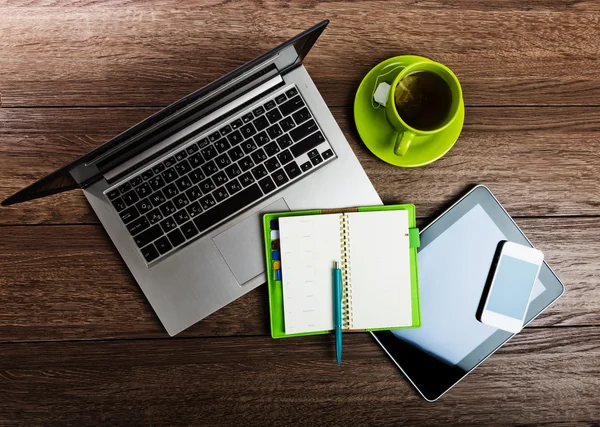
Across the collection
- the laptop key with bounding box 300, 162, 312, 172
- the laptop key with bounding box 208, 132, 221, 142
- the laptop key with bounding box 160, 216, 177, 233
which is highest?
the laptop key with bounding box 208, 132, 221, 142

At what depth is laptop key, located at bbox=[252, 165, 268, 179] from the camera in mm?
718

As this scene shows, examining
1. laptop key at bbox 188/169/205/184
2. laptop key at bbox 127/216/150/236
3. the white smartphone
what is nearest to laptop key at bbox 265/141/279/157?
laptop key at bbox 188/169/205/184

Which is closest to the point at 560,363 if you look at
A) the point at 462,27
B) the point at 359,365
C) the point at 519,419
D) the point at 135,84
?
the point at 519,419

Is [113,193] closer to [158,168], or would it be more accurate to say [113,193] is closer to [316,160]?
[158,168]

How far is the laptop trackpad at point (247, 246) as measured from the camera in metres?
0.72

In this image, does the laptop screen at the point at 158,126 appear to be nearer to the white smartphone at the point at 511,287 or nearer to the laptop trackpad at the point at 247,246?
the laptop trackpad at the point at 247,246

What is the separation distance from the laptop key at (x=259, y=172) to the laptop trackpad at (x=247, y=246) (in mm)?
45

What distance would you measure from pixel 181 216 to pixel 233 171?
10cm

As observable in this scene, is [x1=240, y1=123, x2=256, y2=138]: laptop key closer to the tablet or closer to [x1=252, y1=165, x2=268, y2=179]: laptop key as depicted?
[x1=252, y1=165, x2=268, y2=179]: laptop key

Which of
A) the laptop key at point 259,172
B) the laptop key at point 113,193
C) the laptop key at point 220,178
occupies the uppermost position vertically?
the laptop key at point 113,193

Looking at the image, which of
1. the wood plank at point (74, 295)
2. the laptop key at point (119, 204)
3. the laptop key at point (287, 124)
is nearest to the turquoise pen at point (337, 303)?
the wood plank at point (74, 295)

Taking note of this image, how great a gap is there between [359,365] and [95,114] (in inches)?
21.9

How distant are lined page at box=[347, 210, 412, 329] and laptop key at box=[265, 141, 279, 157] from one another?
6.2 inches

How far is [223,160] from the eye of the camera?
714mm
